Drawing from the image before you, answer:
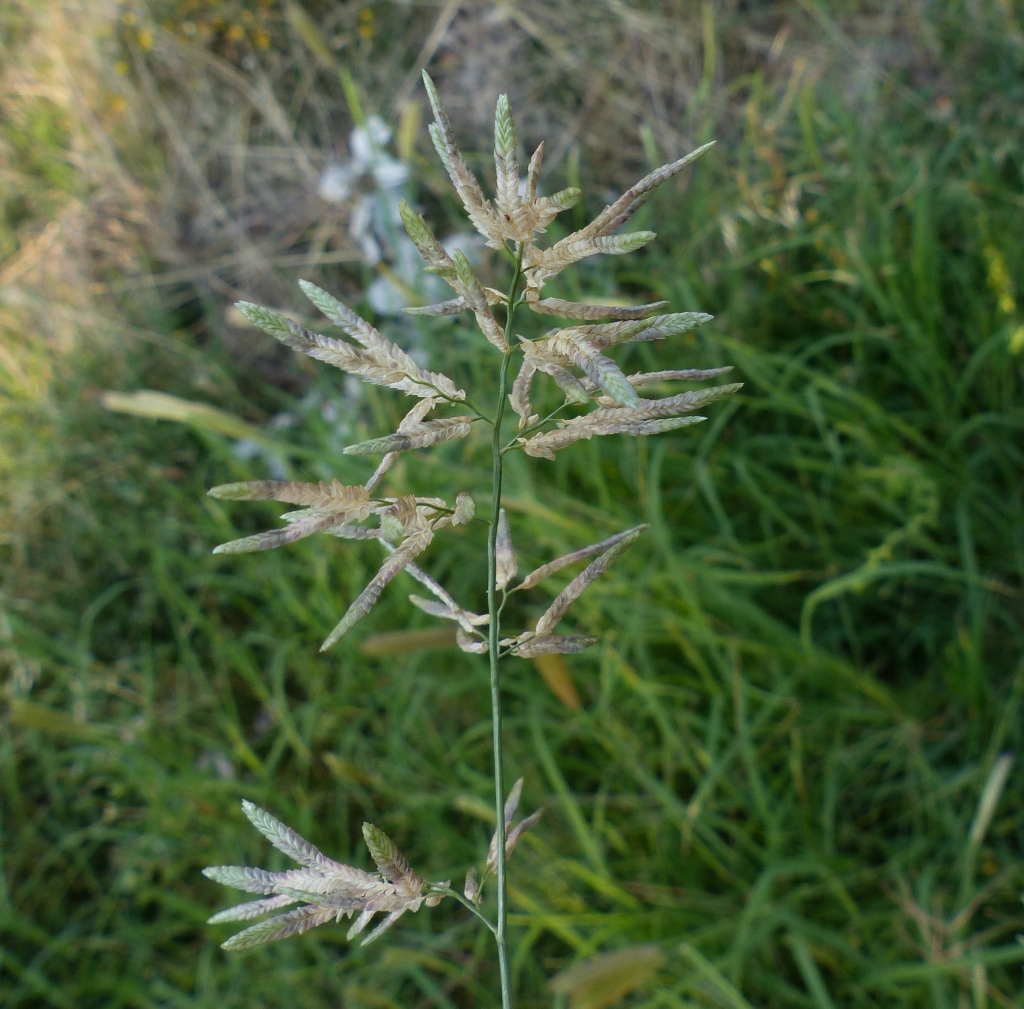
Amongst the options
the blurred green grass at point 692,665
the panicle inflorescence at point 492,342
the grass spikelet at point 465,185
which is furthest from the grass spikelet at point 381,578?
the blurred green grass at point 692,665

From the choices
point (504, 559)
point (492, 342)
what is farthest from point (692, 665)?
point (492, 342)

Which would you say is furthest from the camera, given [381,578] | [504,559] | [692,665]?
[692,665]

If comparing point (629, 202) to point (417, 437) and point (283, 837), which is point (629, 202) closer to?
point (417, 437)

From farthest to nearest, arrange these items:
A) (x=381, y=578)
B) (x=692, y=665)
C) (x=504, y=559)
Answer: (x=692, y=665), (x=504, y=559), (x=381, y=578)

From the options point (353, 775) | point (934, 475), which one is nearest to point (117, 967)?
point (353, 775)

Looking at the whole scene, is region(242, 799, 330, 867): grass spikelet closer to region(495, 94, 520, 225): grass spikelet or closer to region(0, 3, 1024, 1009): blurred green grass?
region(495, 94, 520, 225): grass spikelet

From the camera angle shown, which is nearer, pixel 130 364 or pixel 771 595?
pixel 771 595

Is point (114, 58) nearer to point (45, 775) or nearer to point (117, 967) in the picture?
point (45, 775)

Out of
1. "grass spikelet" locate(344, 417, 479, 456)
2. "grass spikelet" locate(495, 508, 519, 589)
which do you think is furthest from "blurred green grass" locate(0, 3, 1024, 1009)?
"grass spikelet" locate(344, 417, 479, 456)
